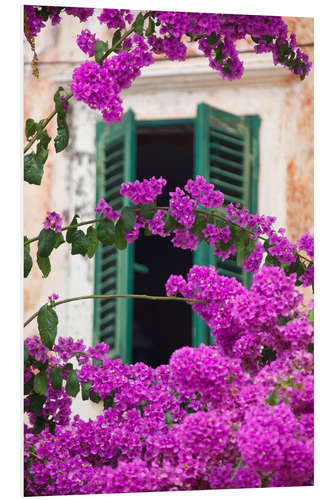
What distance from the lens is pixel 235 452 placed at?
2.10 meters

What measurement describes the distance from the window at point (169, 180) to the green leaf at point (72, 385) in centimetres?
34

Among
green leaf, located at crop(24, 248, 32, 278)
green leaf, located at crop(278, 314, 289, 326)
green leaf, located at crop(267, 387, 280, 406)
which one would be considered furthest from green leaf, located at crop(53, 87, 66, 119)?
green leaf, located at crop(267, 387, 280, 406)

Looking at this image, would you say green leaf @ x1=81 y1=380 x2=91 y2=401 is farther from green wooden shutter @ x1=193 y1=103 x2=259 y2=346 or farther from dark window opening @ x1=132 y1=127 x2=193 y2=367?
green wooden shutter @ x1=193 y1=103 x2=259 y2=346

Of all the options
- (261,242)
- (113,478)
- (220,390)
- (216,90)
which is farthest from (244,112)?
(113,478)

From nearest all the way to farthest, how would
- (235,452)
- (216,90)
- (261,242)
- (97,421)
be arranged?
(235,452), (97,421), (261,242), (216,90)

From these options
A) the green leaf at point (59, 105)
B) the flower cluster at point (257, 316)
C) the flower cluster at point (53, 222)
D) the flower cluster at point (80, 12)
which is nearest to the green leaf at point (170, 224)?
the flower cluster at point (257, 316)

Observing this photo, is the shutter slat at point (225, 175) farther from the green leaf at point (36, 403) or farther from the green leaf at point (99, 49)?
the green leaf at point (36, 403)

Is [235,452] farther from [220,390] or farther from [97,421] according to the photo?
[97,421]

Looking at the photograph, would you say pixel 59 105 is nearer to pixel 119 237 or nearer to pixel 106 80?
pixel 106 80

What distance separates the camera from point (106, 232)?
7.68 ft

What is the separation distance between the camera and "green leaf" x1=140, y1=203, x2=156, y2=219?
7.71ft

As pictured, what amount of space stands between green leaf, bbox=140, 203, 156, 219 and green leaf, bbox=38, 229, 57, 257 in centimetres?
23

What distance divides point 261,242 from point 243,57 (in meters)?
0.56

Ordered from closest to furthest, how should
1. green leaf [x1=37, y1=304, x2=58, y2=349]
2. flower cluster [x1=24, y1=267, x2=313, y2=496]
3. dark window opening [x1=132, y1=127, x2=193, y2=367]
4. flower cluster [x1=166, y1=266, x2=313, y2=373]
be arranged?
flower cluster [x1=24, y1=267, x2=313, y2=496], flower cluster [x1=166, y1=266, x2=313, y2=373], green leaf [x1=37, y1=304, x2=58, y2=349], dark window opening [x1=132, y1=127, x2=193, y2=367]
